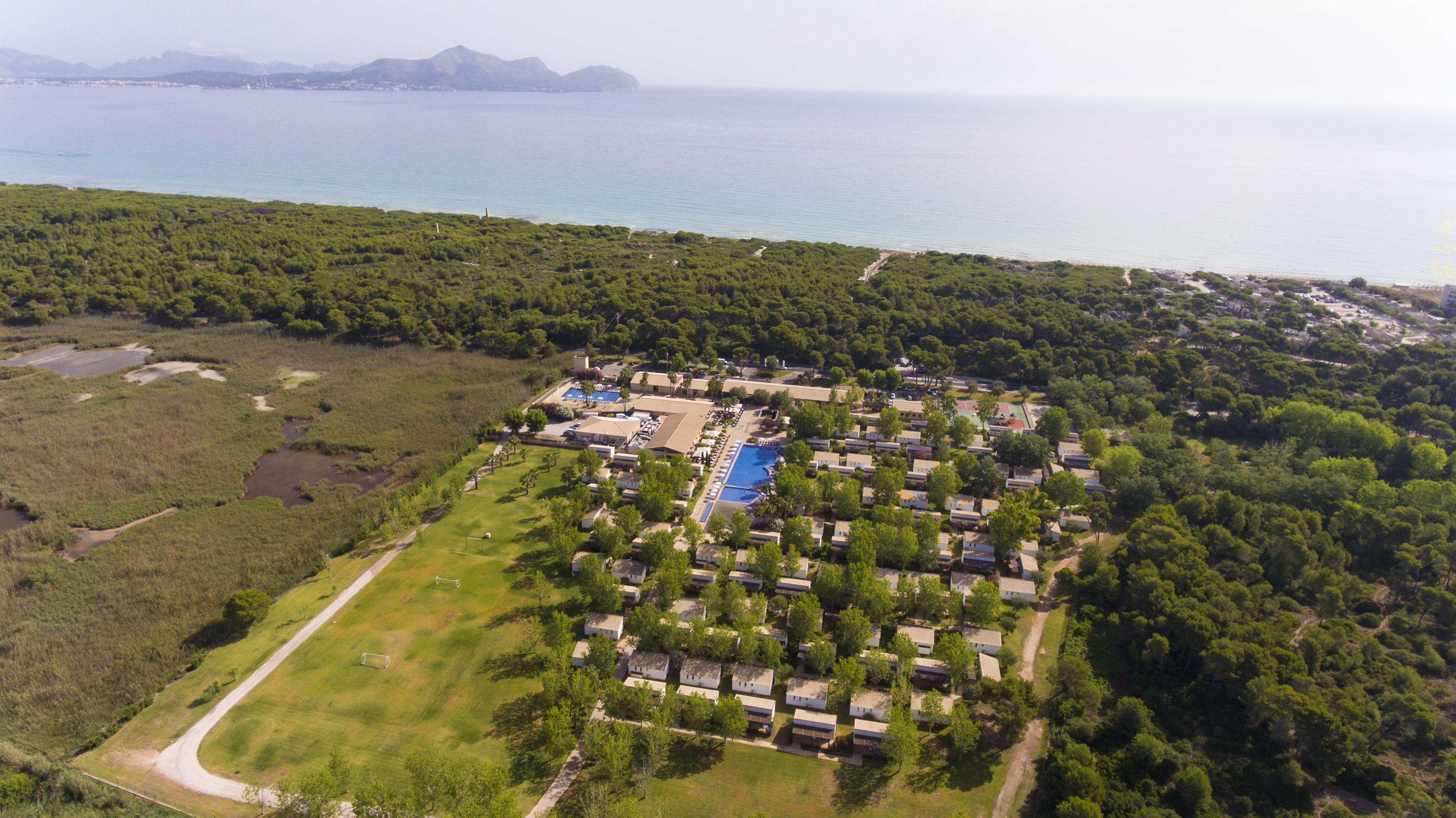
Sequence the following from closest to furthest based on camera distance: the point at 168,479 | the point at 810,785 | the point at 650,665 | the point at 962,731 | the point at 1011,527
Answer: the point at 810,785, the point at 962,731, the point at 650,665, the point at 1011,527, the point at 168,479

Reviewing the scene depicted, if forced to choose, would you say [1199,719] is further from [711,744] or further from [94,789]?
[94,789]

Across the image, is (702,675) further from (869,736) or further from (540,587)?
(540,587)

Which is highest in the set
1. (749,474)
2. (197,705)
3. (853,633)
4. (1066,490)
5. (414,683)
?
(1066,490)

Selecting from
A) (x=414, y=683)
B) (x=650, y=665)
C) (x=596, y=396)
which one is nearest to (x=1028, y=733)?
(x=650, y=665)

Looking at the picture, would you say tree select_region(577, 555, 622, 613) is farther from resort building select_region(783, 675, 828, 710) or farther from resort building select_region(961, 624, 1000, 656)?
resort building select_region(961, 624, 1000, 656)

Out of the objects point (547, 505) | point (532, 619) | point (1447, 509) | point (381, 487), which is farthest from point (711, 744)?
point (1447, 509)

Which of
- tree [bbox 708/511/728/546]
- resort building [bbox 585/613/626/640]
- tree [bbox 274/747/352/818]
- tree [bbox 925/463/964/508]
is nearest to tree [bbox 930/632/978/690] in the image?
tree [bbox 925/463/964/508]
